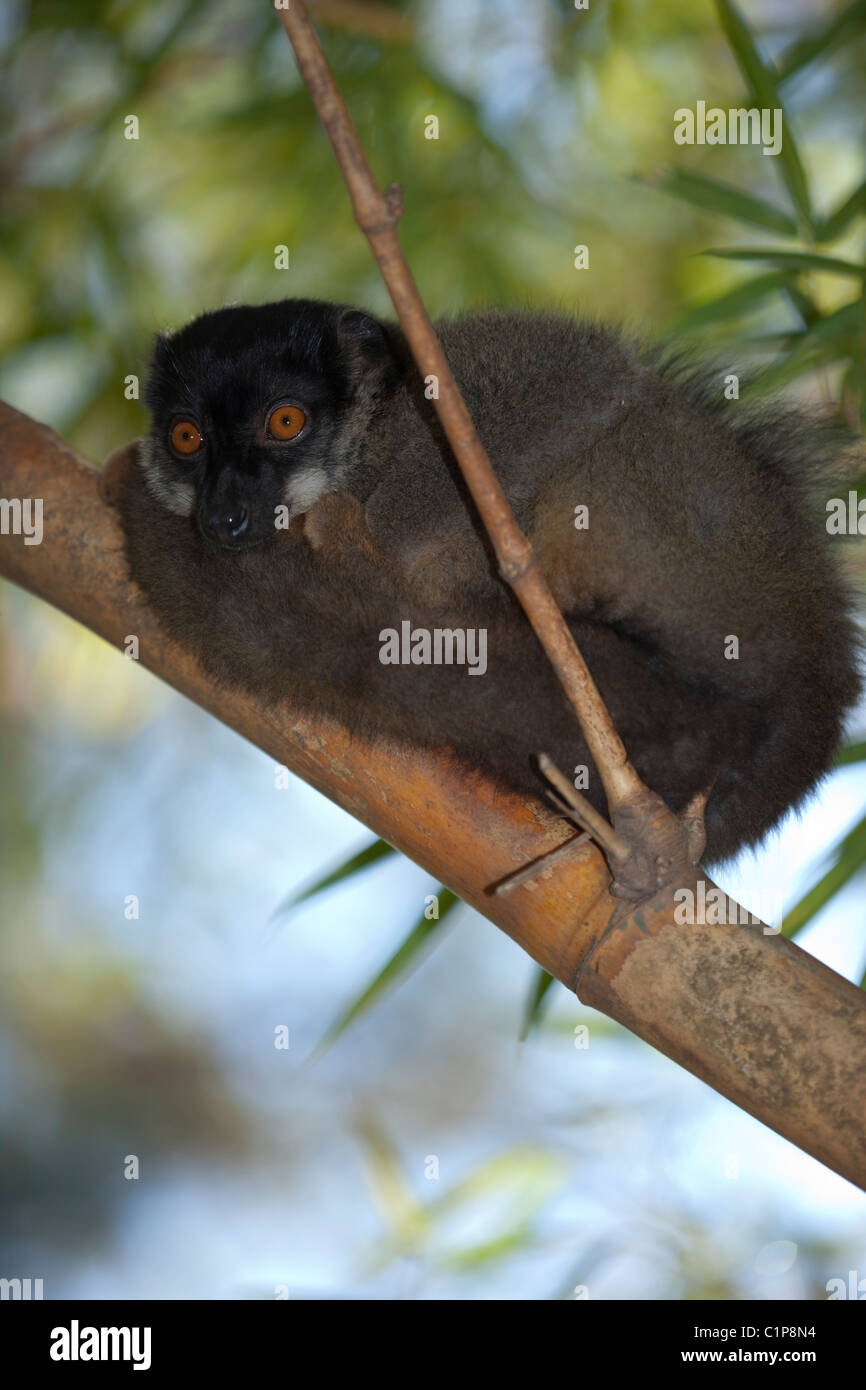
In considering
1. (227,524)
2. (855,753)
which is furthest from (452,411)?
(855,753)

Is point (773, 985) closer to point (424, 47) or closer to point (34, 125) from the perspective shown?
point (424, 47)

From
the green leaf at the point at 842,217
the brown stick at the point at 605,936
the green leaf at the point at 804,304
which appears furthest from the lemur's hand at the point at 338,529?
the green leaf at the point at 842,217

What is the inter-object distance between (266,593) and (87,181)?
3821 millimetres

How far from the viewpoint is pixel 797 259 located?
346 cm

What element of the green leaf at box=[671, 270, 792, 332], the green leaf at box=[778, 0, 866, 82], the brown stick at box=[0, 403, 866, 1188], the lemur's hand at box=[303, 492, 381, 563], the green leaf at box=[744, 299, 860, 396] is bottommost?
the brown stick at box=[0, 403, 866, 1188]

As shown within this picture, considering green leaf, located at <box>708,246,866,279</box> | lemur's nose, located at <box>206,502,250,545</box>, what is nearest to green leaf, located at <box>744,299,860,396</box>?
green leaf, located at <box>708,246,866,279</box>

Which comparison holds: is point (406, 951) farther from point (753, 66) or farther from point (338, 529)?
point (753, 66)

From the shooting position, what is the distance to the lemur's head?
2830 millimetres

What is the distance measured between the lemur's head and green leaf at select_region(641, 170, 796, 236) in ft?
3.48

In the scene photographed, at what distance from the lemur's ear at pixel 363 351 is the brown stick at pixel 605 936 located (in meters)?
0.72

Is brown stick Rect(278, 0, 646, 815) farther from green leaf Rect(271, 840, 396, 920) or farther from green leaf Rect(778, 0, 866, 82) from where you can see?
green leaf Rect(778, 0, 866, 82)

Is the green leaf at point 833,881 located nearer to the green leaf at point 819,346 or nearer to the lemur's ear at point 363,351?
the green leaf at point 819,346

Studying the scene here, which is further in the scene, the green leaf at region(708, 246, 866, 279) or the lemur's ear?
the green leaf at region(708, 246, 866, 279)

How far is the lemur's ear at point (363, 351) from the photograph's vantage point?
9.80 ft
